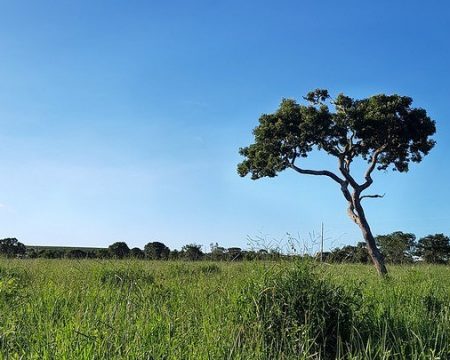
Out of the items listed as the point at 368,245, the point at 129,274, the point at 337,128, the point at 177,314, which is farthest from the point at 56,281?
the point at 337,128

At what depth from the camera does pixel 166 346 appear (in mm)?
4957

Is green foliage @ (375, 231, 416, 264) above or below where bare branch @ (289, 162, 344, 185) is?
below

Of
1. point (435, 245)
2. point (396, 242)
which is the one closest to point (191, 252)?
point (396, 242)

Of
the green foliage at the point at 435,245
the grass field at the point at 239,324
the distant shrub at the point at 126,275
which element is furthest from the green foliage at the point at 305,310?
the green foliage at the point at 435,245

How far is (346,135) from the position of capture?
23.5 m

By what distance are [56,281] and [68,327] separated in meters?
5.43

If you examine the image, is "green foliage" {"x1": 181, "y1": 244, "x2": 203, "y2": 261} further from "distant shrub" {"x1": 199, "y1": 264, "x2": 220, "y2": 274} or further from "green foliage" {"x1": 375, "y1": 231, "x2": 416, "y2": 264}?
"green foliage" {"x1": 375, "y1": 231, "x2": 416, "y2": 264}

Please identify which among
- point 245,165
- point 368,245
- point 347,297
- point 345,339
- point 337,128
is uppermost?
point 337,128

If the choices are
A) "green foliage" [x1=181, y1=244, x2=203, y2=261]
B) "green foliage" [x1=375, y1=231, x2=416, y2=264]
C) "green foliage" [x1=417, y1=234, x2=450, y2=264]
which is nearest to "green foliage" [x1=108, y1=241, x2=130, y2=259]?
"green foliage" [x1=181, y1=244, x2=203, y2=261]

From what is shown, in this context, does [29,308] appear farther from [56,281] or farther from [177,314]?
[56,281]

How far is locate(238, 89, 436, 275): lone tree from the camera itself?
2241cm

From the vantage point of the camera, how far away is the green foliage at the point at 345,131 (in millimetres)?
22672

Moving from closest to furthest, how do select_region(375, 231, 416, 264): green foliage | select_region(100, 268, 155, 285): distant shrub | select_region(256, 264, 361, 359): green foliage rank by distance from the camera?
select_region(256, 264, 361, 359): green foliage
select_region(100, 268, 155, 285): distant shrub
select_region(375, 231, 416, 264): green foliage

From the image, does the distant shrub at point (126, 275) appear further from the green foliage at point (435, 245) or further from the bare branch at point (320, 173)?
the green foliage at point (435, 245)
